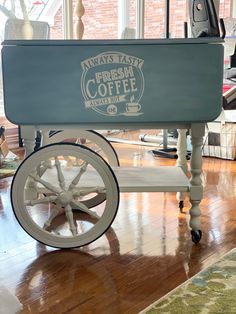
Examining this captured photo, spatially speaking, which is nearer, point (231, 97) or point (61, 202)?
point (61, 202)

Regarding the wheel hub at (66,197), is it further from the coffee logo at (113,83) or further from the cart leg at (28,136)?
the coffee logo at (113,83)

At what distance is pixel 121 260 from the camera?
62.7 inches

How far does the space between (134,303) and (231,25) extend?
3413 millimetres

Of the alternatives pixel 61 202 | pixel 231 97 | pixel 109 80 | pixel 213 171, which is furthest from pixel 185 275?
pixel 231 97

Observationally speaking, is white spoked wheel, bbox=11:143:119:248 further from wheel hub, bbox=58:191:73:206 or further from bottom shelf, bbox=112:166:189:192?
bottom shelf, bbox=112:166:189:192

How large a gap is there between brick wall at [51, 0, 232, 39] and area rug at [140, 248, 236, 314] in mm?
3389

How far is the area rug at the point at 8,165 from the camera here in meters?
2.82

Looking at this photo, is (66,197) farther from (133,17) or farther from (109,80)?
(133,17)

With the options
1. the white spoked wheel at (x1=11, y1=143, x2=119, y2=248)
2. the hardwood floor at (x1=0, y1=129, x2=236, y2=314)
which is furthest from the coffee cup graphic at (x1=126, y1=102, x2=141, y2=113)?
the hardwood floor at (x1=0, y1=129, x2=236, y2=314)

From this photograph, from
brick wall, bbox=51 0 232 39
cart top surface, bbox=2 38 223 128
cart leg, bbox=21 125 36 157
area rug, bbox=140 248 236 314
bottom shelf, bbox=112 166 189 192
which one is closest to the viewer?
area rug, bbox=140 248 236 314

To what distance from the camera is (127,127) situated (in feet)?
5.47

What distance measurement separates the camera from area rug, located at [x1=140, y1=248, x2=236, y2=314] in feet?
4.05

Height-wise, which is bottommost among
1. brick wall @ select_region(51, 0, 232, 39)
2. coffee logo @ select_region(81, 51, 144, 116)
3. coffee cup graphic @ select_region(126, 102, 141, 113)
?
coffee cup graphic @ select_region(126, 102, 141, 113)

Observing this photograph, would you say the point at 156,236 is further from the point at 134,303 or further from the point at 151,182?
the point at 134,303
